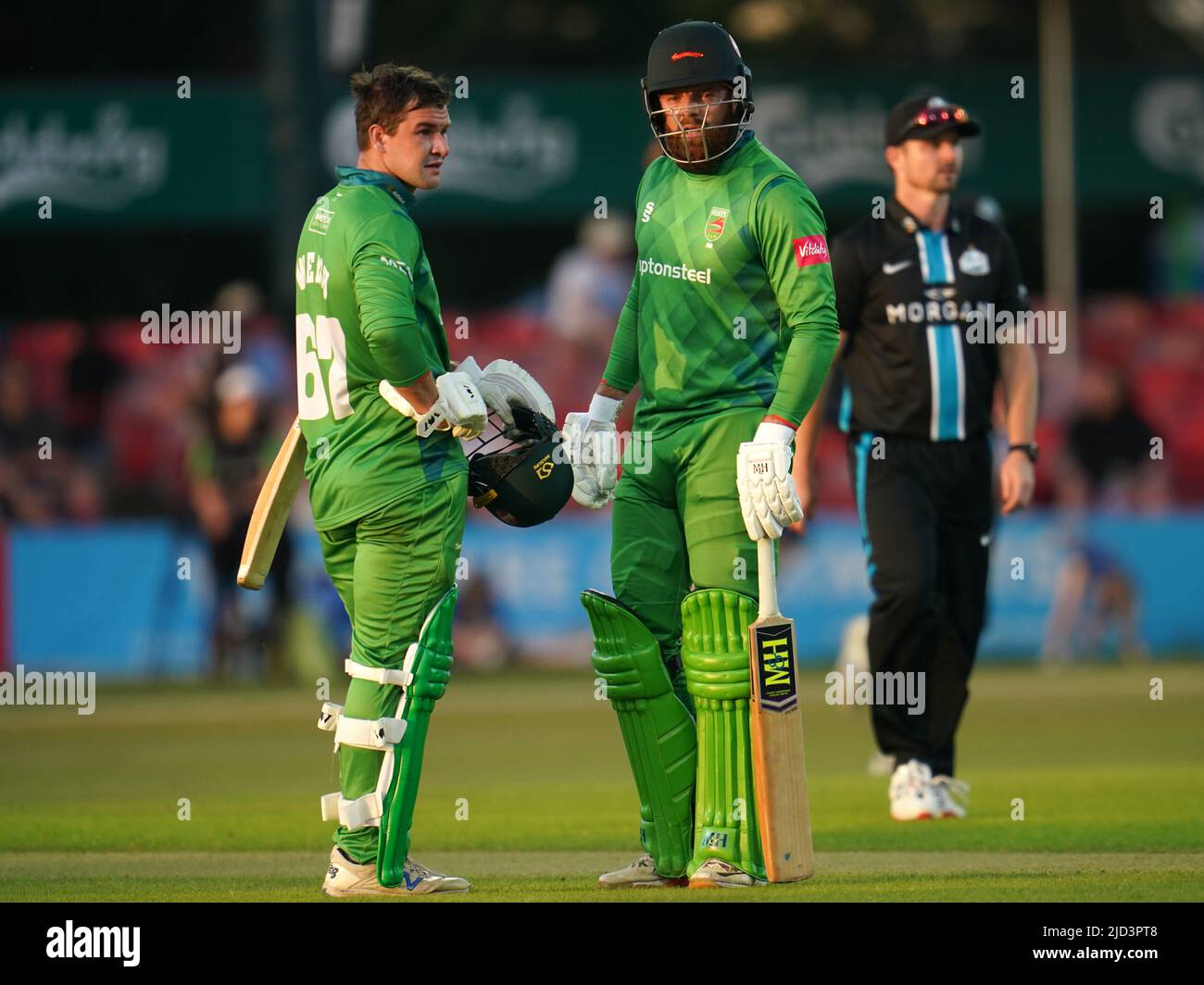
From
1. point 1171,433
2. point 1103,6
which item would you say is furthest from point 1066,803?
point 1103,6

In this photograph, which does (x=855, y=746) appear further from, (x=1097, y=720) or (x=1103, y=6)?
(x=1103, y=6)

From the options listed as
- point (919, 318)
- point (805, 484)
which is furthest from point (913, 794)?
point (919, 318)

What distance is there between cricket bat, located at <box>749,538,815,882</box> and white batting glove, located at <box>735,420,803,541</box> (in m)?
0.13

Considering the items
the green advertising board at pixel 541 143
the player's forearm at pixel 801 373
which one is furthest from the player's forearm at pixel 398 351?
the green advertising board at pixel 541 143

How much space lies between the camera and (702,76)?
6.90 m

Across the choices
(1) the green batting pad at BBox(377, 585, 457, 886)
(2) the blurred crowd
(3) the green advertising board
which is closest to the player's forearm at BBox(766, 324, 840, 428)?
(1) the green batting pad at BBox(377, 585, 457, 886)

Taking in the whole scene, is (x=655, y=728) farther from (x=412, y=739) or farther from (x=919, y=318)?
(x=919, y=318)

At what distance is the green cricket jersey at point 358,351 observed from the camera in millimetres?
6688

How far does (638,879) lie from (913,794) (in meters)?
2.19

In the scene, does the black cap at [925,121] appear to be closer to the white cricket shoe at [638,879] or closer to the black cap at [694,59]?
the black cap at [694,59]

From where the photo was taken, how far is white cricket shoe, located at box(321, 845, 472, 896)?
6.71 metres

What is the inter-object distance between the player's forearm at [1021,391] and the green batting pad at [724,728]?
2907 mm

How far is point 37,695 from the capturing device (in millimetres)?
16047

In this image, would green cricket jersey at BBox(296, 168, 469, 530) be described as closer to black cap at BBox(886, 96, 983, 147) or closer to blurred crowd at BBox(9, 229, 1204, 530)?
black cap at BBox(886, 96, 983, 147)
